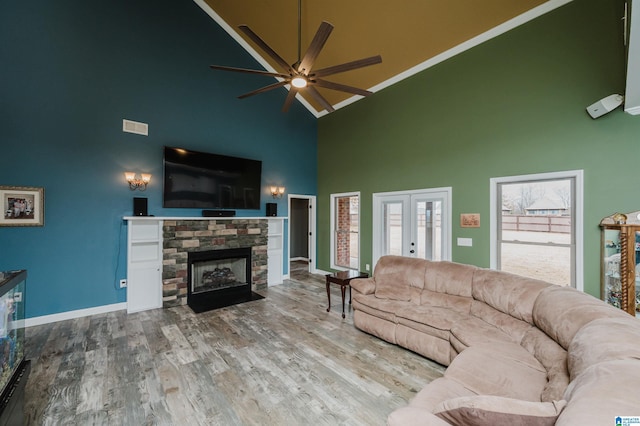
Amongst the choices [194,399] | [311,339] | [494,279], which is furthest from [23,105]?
[494,279]

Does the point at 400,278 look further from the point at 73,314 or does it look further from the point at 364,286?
the point at 73,314

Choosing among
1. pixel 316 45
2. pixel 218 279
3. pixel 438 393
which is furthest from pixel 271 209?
pixel 438 393

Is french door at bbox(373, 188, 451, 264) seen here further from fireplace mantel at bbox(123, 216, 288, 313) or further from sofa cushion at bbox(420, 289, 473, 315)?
fireplace mantel at bbox(123, 216, 288, 313)

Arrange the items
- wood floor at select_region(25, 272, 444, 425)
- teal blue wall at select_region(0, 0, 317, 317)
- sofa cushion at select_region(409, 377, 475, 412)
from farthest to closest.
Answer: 1. teal blue wall at select_region(0, 0, 317, 317)
2. wood floor at select_region(25, 272, 444, 425)
3. sofa cushion at select_region(409, 377, 475, 412)

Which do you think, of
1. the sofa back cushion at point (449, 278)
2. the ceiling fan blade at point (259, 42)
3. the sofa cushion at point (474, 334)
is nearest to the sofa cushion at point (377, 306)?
the sofa back cushion at point (449, 278)

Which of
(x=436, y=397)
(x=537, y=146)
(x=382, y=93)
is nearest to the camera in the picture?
(x=436, y=397)

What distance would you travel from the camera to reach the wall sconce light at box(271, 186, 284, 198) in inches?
244

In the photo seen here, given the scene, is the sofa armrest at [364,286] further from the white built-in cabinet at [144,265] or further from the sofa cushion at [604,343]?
the white built-in cabinet at [144,265]

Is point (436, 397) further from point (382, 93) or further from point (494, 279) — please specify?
point (382, 93)

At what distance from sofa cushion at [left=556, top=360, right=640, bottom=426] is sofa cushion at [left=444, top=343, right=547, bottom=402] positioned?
0.73 m

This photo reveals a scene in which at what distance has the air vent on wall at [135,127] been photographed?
4.44 meters

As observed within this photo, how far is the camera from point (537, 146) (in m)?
3.65

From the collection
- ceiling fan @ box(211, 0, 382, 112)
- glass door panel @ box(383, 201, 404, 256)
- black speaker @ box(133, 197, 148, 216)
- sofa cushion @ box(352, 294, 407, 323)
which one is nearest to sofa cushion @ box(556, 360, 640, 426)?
sofa cushion @ box(352, 294, 407, 323)

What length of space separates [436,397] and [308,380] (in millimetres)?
1323
